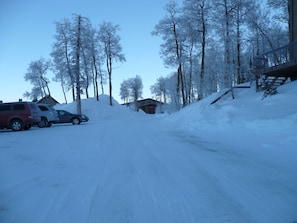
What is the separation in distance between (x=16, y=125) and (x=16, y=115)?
0.64 metres

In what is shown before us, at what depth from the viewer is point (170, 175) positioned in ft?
17.2

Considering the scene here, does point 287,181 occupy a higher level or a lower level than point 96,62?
lower

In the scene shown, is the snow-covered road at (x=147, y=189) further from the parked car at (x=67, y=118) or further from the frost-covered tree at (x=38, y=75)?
the frost-covered tree at (x=38, y=75)

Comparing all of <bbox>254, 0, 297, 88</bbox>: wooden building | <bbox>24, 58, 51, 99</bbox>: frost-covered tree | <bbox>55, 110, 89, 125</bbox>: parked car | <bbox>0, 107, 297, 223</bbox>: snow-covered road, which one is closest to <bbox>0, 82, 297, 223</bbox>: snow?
<bbox>0, 107, 297, 223</bbox>: snow-covered road

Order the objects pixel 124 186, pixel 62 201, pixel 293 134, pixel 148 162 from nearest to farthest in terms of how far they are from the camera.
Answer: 1. pixel 62 201
2. pixel 124 186
3. pixel 148 162
4. pixel 293 134

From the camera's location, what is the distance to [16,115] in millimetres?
16625

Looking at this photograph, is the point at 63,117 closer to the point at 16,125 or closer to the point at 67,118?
the point at 67,118

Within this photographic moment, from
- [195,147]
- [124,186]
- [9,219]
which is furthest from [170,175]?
[195,147]

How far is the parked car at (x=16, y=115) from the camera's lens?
16.6m

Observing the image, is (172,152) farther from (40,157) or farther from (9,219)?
(9,219)

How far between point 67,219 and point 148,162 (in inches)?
126

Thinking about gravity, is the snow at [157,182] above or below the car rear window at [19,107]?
below

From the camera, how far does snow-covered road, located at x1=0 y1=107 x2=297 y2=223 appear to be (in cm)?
351

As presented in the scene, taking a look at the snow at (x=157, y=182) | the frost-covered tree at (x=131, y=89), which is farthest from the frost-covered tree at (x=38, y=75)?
the snow at (x=157, y=182)
